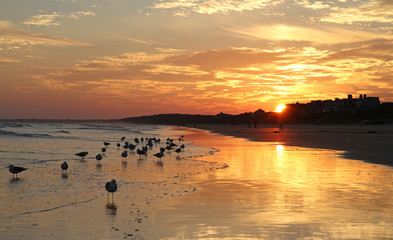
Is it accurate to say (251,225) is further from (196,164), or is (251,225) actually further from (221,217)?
(196,164)

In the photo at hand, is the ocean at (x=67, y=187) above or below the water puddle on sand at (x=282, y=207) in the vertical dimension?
below

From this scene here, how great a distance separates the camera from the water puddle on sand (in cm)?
852

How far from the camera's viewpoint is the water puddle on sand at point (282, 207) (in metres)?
8.52

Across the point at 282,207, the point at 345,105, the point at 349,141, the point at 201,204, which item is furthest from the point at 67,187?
the point at 345,105

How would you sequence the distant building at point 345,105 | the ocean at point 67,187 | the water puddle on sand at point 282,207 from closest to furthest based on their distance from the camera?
the water puddle on sand at point 282,207 → the ocean at point 67,187 → the distant building at point 345,105

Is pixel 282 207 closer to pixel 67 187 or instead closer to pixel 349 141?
pixel 67 187

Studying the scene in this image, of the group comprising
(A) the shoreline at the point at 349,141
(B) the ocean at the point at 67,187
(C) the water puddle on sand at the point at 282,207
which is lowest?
(B) the ocean at the point at 67,187

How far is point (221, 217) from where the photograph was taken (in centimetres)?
982

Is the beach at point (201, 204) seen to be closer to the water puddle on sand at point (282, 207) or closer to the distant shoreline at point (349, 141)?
the water puddle on sand at point (282, 207)

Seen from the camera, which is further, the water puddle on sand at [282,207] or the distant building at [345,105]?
the distant building at [345,105]

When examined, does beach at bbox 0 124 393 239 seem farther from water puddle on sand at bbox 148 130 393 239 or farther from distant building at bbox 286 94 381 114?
distant building at bbox 286 94 381 114

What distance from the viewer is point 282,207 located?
35.6 feet

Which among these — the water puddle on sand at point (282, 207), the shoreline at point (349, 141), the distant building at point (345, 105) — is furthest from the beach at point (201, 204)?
the distant building at point (345, 105)

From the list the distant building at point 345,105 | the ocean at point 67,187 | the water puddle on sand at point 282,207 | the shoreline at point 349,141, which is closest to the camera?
the water puddle on sand at point 282,207
